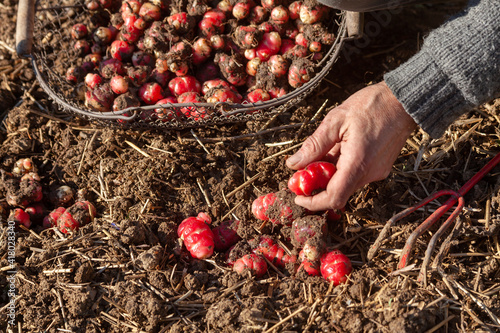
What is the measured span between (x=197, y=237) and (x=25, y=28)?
2509 millimetres

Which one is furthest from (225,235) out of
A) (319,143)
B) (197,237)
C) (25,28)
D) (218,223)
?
(25,28)

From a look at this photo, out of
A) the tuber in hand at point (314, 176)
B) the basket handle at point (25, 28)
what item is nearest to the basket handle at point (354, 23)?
the tuber in hand at point (314, 176)

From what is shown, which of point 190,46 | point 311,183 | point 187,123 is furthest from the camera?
point 190,46

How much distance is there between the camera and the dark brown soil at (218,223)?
257 cm

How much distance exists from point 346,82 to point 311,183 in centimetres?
172

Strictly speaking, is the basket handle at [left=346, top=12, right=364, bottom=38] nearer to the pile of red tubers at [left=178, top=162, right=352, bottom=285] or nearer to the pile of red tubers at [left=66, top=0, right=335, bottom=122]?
the pile of red tubers at [left=66, top=0, right=335, bottom=122]

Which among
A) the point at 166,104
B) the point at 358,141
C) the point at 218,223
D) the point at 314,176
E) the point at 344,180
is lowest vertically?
the point at 218,223

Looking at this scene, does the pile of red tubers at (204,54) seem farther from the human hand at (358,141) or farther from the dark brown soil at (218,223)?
the human hand at (358,141)

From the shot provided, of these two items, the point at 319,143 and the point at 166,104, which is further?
the point at 166,104

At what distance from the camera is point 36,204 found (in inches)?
A: 142

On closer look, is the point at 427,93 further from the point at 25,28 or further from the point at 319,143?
the point at 25,28

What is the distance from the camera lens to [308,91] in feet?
11.9

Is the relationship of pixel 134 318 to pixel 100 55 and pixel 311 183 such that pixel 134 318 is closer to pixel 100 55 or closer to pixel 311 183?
pixel 311 183

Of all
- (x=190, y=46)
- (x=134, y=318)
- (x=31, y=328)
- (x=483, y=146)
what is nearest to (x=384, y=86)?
(x=483, y=146)
